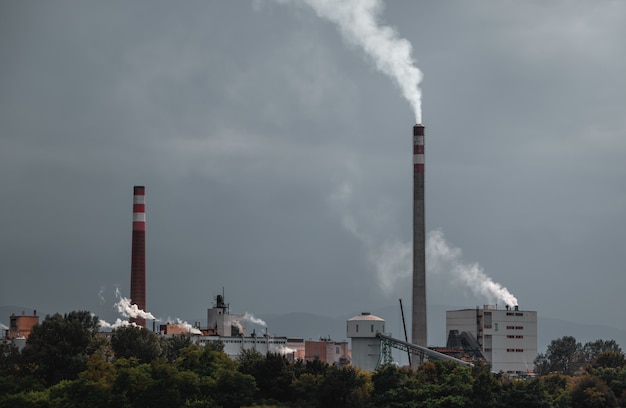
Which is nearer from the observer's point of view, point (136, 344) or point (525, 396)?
point (525, 396)

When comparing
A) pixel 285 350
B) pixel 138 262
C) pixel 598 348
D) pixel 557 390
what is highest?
pixel 138 262

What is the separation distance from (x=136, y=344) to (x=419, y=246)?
1784 inches

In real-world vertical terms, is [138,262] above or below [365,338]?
above

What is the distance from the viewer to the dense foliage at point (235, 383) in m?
81.8

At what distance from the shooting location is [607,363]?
4535 inches

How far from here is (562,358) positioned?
532 feet

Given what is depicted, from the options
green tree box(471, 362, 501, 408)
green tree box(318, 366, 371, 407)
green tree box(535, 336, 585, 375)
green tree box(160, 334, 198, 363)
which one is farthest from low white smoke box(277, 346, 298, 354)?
green tree box(318, 366, 371, 407)

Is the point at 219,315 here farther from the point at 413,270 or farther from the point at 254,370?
the point at 254,370

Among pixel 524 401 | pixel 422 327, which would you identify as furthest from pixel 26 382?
pixel 422 327

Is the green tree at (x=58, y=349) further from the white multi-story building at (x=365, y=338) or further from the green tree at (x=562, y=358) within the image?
the green tree at (x=562, y=358)

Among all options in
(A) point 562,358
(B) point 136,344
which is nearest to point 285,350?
(A) point 562,358

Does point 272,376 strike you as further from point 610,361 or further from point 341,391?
point 610,361

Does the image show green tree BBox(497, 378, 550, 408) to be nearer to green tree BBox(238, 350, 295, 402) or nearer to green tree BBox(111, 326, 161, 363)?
green tree BBox(238, 350, 295, 402)

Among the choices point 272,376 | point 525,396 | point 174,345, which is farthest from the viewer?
point 174,345
